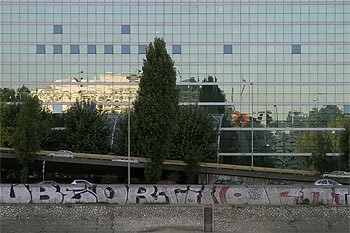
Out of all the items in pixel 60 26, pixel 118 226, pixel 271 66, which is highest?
pixel 60 26

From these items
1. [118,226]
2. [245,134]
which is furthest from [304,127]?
[118,226]

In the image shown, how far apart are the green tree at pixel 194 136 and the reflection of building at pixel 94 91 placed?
43.5 ft

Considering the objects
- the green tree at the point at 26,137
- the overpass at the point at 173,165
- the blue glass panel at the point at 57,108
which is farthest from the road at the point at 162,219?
the blue glass panel at the point at 57,108

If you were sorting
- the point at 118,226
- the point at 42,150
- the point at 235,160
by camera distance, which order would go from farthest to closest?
1. the point at 235,160
2. the point at 42,150
3. the point at 118,226

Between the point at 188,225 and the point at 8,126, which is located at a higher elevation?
the point at 8,126

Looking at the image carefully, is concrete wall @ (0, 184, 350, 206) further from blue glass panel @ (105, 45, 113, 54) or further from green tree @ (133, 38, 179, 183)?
blue glass panel @ (105, 45, 113, 54)

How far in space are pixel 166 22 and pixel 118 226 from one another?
162 ft

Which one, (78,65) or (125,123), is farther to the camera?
(78,65)

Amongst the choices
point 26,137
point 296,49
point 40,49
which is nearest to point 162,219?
point 26,137

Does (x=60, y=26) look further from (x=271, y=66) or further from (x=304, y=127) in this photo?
(x=304, y=127)

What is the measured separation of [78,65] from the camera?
3337 inches

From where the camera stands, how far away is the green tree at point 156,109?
197 ft

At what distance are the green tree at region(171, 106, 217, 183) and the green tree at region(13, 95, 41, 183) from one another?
56.8 feet

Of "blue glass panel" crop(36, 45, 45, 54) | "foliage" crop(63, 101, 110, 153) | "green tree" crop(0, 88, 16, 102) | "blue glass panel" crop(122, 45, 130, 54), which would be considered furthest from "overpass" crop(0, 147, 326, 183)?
"blue glass panel" crop(122, 45, 130, 54)
